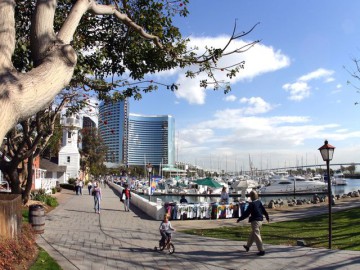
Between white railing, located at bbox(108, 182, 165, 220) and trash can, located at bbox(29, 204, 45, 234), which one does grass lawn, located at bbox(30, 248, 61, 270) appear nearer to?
trash can, located at bbox(29, 204, 45, 234)

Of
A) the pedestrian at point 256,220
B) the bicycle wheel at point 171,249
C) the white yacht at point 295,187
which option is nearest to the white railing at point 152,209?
the bicycle wheel at point 171,249

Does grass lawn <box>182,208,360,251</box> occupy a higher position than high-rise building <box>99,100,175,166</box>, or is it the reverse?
high-rise building <box>99,100,175,166</box>

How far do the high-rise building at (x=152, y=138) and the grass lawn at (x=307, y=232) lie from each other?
328 ft

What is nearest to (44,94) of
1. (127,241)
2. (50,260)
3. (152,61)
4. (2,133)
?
(2,133)

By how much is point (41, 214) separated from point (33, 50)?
10549mm

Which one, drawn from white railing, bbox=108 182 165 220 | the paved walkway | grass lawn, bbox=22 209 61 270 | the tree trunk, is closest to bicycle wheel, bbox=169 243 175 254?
the paved walkway

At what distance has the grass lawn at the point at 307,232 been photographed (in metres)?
12.8

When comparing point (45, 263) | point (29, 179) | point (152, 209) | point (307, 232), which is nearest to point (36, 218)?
point (45, 263)

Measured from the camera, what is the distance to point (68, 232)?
49.0 ft

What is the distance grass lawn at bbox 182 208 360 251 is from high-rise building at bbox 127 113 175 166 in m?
99.8

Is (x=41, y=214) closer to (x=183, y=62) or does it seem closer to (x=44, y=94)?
(x=183, y=62)

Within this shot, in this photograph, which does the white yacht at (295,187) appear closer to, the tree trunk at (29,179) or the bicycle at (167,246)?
the tree trunk at (29,179)

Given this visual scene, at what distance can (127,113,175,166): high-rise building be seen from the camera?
123 metres

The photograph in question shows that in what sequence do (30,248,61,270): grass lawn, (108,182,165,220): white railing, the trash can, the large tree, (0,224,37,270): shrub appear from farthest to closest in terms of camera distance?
(108,182,165,220): white railing < the trash can < (30,248,61,270): grass lawn < (0,224,37,270): shrub < the large tree
